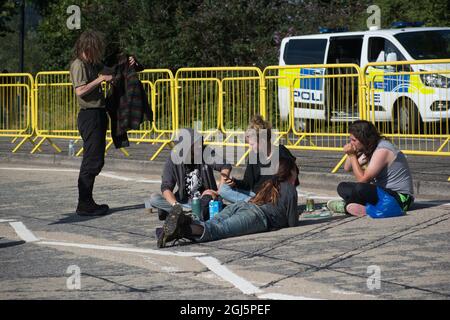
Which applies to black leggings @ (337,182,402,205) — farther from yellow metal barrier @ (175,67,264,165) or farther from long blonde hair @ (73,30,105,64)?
yellow metal barrier @ (175,67,264,165)

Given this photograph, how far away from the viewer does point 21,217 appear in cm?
1115

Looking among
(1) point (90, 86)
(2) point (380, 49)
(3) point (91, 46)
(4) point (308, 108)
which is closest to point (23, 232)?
(1) point (90, 86)

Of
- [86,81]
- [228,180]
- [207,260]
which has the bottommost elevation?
[207,260]

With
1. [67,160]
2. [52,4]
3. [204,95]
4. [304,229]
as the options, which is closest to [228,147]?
[204,95]

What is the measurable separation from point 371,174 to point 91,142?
292 cm

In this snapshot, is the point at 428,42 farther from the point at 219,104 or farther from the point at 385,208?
the point at 385,208

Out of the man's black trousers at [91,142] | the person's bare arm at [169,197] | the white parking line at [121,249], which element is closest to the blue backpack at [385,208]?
the person's bare arm at [169,197]

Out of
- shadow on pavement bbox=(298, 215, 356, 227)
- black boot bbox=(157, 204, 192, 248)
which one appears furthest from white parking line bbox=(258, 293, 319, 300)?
shadow on pavement bbox=(298, 215, 356, 227)

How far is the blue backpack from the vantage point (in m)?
9.98

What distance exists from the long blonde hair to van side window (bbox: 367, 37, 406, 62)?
8.85 meters

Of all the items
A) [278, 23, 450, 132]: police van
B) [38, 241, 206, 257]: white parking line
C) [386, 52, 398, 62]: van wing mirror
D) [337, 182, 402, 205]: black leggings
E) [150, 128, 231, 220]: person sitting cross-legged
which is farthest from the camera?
[386, 52, 398, 62]: van wing mirror

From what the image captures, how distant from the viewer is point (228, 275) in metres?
7.80

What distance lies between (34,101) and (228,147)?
400cm

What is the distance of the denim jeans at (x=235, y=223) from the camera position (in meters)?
9.27
